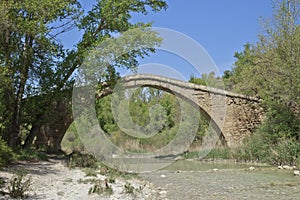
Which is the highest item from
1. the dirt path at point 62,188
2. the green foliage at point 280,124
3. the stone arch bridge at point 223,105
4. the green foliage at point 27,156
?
the stone arch bridge at point 223,105

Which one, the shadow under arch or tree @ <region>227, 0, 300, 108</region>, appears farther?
the shadow under arch

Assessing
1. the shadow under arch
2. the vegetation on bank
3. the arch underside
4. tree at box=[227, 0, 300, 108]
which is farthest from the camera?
the arch underside

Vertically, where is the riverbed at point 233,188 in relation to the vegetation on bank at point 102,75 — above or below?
below

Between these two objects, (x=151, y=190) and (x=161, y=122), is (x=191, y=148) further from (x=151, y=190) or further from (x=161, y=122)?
(x=151, y=190)

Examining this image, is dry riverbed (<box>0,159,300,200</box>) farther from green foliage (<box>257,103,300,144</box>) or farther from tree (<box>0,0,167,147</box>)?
green foliage (<box>257,103,300,144</box>)

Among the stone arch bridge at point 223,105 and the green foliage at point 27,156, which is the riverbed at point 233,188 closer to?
the green foliage at point 27,156

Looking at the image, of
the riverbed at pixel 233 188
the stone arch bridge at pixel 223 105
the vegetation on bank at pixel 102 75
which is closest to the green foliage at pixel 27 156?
the vegetation on bank at pixel 102 75

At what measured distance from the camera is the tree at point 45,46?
26.0ft

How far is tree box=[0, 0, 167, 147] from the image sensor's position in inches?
311

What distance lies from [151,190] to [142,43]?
4634 mm

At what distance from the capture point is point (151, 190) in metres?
6.39

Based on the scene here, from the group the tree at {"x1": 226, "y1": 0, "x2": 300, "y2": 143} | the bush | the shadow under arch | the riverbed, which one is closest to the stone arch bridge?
the shadow under arch

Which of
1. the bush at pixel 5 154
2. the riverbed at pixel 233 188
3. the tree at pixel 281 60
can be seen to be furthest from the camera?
the tree at pixel 281 60

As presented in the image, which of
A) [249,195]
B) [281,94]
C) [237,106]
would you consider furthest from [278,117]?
[249,195]
